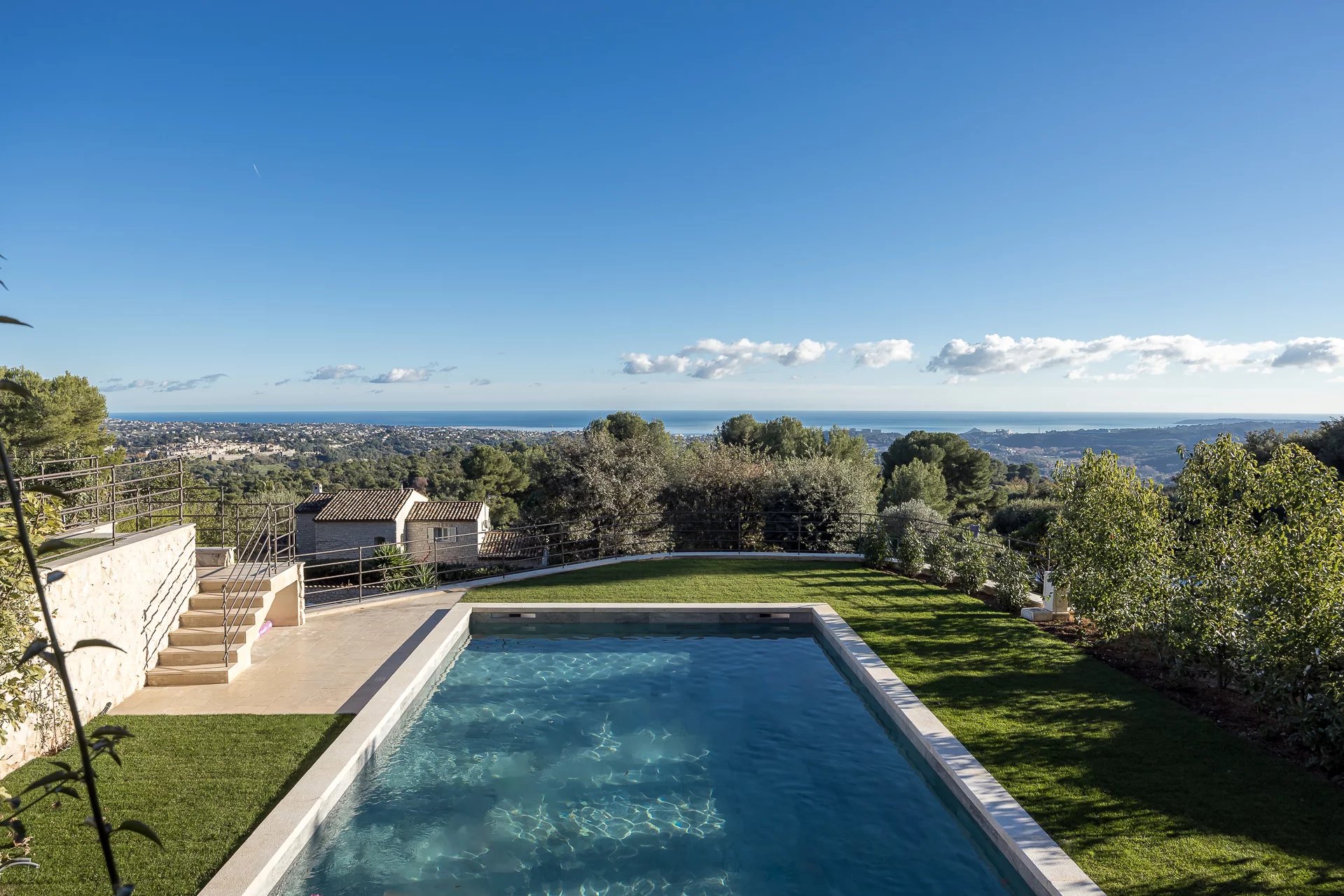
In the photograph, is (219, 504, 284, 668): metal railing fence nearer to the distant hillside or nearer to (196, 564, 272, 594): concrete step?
(196, 564, 272, 594): concrete step

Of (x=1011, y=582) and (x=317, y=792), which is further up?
(x=1011, y=582)

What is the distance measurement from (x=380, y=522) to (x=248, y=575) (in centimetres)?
2219

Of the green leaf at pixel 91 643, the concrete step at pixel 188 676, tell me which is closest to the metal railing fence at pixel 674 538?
the concrete step at pixel 188 676

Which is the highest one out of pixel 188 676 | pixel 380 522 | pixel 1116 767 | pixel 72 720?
pixel 72 720

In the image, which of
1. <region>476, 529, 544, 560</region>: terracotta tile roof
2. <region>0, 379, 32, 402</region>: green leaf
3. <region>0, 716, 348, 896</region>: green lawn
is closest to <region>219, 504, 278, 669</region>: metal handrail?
<region>0, 716, 348, 896</region>: green lawn

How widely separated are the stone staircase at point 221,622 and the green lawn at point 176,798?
91cm

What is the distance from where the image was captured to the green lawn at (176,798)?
171 inches

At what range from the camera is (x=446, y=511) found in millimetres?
31516

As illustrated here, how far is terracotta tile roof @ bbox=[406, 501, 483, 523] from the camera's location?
3098 cm

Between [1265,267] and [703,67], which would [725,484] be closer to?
[703,67]

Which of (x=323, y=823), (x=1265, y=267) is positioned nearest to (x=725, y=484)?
(x=1265, y=267)

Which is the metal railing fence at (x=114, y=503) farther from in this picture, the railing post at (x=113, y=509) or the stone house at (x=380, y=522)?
the stone house at (x=380, y=522)

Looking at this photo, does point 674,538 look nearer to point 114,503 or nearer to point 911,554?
point 911,554

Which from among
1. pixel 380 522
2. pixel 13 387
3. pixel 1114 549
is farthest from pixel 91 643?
pixel 380 522
